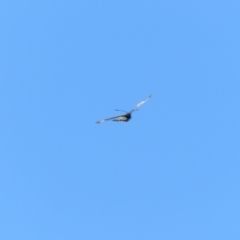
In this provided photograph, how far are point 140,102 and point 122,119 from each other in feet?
14.5

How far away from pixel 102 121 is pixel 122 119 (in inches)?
233

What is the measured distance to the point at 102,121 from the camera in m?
70.2

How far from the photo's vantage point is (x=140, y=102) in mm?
73812

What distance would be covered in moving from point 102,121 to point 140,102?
7.97 m

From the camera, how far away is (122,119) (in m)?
75.1

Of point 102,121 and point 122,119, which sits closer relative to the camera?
point 102,121
